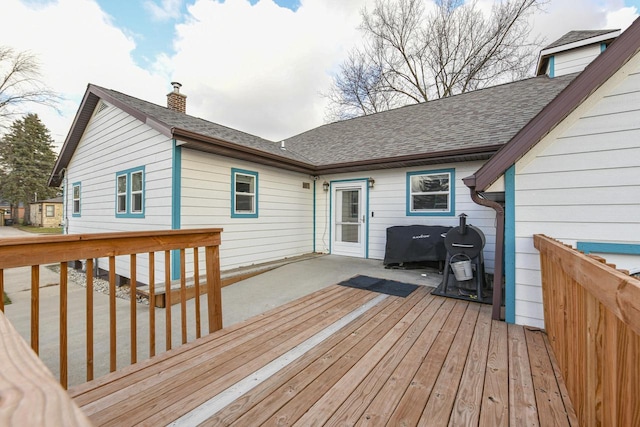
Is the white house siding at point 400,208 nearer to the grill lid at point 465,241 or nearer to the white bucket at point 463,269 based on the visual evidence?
the grill lid at point 465,241

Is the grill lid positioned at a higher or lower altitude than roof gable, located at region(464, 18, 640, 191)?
lower

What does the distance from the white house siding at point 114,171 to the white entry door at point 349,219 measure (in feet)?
12.8

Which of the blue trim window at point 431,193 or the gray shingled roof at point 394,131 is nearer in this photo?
the gray shingled roof at point 394,131

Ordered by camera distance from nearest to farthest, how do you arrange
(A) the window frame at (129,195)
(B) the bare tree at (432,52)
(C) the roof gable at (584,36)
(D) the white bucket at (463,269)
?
(D) the white bucket at (463,269) < (A) the window frame at (129,195) < (C) the roof gable at (584,36) < (B) the bare tree at (432,52)

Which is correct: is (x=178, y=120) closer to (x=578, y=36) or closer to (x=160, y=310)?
(x=160, y=310)

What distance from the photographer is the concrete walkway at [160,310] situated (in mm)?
2955

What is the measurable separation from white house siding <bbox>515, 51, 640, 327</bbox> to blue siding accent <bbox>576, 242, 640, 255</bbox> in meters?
0.04

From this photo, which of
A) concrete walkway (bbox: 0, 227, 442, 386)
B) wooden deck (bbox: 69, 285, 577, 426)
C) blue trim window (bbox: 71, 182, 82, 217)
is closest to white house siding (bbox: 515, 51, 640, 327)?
wooden deck (bbox: 69, 285, 577, 426)

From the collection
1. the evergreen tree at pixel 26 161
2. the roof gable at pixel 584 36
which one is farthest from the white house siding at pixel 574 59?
the evergreen tree at pixel 26 161

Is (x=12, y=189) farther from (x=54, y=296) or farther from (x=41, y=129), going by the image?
(x=54, y=296)

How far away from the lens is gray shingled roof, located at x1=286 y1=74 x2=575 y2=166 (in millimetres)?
5566

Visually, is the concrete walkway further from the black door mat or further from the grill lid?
the grill lid

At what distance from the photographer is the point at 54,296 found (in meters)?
5.52

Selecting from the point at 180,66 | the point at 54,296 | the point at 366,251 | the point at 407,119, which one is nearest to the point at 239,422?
the point at 366,251
